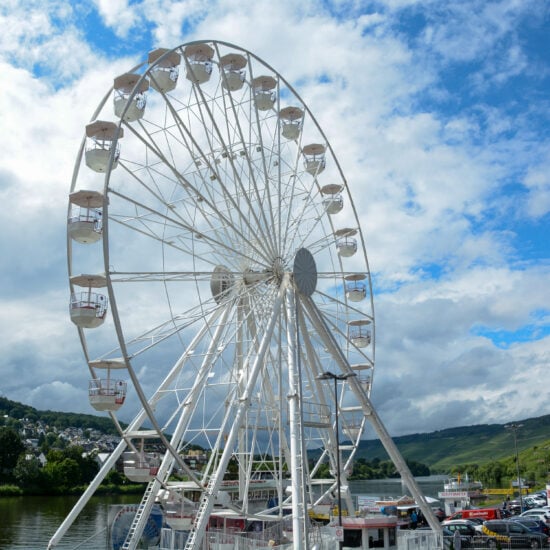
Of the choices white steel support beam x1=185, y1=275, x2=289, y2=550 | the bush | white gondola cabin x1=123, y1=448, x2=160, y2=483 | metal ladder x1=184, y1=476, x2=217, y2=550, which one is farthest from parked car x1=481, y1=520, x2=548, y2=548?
the bush

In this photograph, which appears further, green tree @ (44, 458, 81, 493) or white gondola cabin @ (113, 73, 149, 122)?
green tree @ (44, 458, 81, 493)

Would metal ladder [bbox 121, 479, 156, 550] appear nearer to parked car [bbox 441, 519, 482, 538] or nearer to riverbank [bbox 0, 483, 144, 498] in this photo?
parked car [bbox 441, 519, 482, 538]

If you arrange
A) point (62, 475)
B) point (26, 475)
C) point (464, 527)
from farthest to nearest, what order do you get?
point (62, 475), point (26, 475), point (464, 527)

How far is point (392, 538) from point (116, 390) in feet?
45.2

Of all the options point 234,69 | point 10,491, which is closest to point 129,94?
point 234,69

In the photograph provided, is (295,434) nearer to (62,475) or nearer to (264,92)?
(264,92)

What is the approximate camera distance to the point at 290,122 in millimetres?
33969

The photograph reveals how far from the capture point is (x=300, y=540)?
75.2ft

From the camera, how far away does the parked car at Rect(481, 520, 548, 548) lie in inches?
1330

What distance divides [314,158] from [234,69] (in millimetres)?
6636

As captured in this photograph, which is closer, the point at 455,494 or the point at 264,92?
the point at 264,92

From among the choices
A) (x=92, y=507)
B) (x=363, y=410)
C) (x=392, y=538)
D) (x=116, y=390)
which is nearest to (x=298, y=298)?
(x=363, y=410)

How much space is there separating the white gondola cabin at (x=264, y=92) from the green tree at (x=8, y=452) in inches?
2783

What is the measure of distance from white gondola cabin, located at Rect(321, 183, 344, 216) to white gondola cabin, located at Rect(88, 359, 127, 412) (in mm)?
15386
